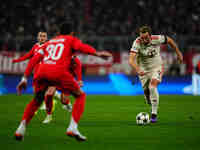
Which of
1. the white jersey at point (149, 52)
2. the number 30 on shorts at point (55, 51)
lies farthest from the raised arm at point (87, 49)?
the white jersey at point (149, 52)

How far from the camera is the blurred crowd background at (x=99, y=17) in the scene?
2628 centimetres

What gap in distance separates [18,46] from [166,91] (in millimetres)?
8226

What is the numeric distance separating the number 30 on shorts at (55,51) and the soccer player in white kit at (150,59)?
344cm

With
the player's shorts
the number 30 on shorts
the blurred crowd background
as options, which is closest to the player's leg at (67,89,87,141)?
the number 30 on shorts

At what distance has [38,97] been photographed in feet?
24.1

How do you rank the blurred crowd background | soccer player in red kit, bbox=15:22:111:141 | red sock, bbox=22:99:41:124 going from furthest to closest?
the blurred crowd background, red sock, bbox=22:99:41:124, soccer player in red kit, bbox=15:22:111:141

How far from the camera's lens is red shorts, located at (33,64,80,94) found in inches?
281

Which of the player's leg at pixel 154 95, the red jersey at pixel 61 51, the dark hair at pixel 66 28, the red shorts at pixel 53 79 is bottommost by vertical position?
the player's leg at pixel 154 95

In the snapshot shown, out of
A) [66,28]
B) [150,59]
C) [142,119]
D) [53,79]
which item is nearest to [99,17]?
[150,59]

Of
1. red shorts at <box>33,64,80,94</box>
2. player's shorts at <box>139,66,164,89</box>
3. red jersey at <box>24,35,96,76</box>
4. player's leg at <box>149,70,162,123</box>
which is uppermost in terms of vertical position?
red jersey at <box>24,35,96,76</box>

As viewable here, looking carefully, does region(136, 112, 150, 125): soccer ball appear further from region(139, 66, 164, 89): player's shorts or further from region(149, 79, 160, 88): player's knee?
region(139, 66, 164, 89): player's shorts

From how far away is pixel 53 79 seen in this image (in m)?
7.18

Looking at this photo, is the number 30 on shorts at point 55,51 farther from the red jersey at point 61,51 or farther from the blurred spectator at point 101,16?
the blurred spectator at point 101,16

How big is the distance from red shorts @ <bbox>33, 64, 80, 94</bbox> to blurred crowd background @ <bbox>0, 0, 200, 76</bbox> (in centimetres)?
1764
